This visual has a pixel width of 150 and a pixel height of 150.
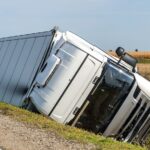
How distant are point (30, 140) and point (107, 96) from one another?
11.8 ft

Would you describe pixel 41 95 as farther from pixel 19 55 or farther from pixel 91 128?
pixel 19 55

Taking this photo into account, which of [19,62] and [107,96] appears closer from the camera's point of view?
[107,96]

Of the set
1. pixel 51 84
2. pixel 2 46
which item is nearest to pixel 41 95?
pixel 51 84

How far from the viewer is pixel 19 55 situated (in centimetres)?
1925

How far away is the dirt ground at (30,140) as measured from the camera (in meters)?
10.2

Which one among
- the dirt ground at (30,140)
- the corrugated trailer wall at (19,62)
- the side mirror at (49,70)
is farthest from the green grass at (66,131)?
the corrugated trailer wall at (19,62)

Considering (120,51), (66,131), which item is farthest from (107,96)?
(66,131)

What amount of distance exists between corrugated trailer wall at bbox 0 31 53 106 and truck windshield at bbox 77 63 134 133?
286cm

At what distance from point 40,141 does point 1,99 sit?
945cm

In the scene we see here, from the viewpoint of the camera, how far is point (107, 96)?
13.9 m

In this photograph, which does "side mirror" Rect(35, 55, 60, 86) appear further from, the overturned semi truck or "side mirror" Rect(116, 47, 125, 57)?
"side mirror" Rect(116, 47, 125, 57)

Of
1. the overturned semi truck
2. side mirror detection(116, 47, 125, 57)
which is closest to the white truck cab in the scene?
the overturned semi truck

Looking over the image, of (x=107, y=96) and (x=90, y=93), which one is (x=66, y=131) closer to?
(x=90, y=93)

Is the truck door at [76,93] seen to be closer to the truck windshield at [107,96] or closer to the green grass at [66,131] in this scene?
the truck windshield at [107,96]
